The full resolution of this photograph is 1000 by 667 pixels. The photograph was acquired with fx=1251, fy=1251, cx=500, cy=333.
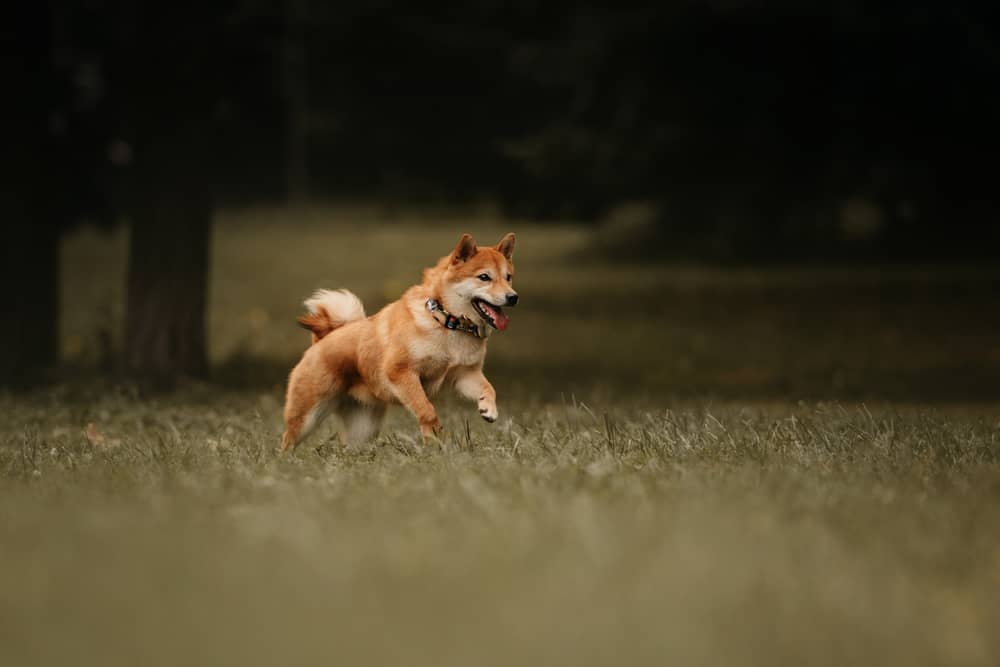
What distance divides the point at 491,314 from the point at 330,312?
1.24m

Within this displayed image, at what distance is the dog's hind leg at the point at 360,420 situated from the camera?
24.4ft

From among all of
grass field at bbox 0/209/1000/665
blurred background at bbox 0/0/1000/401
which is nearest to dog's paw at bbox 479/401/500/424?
grass field at bbox 0/209/1000/665

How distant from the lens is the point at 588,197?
82.9 feet

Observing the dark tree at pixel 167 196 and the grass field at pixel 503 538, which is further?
the dark tree at pixel 167 196

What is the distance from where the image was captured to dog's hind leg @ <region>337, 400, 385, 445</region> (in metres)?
7.43

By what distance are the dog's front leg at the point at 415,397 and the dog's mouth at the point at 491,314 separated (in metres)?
0.51

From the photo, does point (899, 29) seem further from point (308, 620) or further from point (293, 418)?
point (308, 620)

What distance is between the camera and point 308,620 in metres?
3.39

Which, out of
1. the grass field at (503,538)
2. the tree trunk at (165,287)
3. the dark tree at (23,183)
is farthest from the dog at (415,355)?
the dark tree at (23,183)

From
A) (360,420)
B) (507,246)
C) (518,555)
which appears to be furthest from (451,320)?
(518,555)

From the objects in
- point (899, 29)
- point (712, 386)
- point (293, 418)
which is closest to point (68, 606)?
point (293, 418)

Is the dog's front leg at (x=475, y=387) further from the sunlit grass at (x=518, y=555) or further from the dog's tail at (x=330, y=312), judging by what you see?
the dog's tail at (x=330, y=312)

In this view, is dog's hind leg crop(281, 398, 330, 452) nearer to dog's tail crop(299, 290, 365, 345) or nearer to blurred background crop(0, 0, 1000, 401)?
dog's tail crop(299, 290, 365, 345)

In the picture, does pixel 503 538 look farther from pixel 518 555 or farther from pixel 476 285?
pixel 476 285
